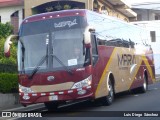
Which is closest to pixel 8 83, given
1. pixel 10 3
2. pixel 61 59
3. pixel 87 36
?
pixel 61 59

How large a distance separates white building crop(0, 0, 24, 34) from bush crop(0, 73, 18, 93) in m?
24.3

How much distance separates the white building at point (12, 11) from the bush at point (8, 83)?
2434cm

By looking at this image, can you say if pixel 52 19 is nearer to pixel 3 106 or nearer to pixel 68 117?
pixel 68 117

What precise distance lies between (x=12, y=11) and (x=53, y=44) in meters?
30.1

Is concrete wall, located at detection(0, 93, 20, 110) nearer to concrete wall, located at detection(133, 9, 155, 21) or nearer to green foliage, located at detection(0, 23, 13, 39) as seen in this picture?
green foliage, located at detection(0, 23, 13, 39)

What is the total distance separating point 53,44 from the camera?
14.0 metres

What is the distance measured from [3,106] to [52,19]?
5.07 m

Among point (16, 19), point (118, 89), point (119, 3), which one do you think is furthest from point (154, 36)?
point (118, 89)

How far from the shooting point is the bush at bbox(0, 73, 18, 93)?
715 inches

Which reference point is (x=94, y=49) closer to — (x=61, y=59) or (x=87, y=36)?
Result: (x=87, y=36)

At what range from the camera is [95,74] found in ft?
47.0

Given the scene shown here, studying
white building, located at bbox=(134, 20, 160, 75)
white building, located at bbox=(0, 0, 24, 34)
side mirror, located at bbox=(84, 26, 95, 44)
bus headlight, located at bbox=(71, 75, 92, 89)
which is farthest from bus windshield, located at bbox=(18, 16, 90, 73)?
white building, located at bbox=(134, 20, 160, 75)

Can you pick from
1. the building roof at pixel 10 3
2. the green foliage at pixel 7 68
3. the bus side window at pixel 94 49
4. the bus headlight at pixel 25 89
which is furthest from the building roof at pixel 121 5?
the bus headlight at pixel 25 89

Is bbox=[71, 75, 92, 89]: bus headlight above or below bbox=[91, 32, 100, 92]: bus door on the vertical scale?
below
